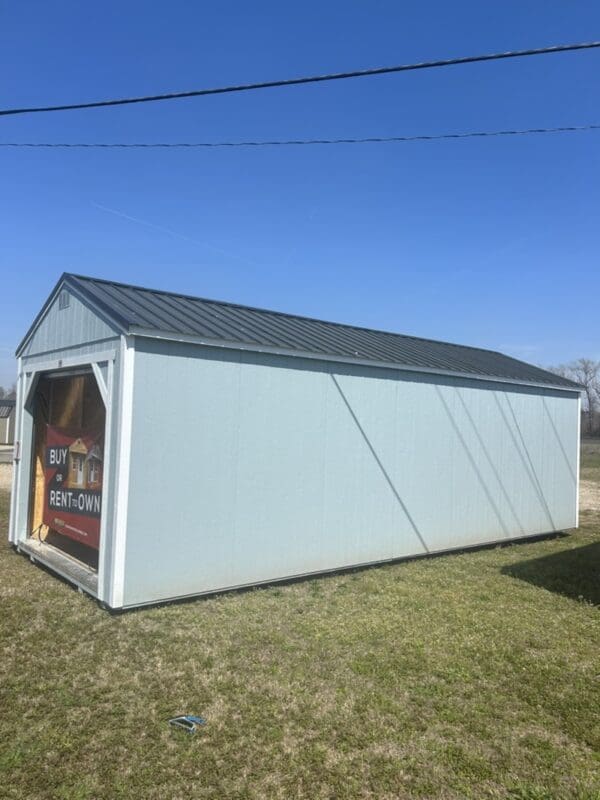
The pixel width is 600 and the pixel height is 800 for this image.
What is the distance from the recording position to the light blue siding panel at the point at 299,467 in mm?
5645

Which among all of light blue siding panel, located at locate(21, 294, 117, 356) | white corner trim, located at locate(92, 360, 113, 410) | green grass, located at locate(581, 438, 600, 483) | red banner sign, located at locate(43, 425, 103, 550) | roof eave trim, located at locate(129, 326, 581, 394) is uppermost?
light blue siding panel, located at locate(21, 294, 117, 356)

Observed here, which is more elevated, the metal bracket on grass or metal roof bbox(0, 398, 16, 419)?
metal roof bbox(0, 398, 16, 419)

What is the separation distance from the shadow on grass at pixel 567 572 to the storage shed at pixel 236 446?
3.42 feet

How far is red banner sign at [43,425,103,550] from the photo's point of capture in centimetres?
675

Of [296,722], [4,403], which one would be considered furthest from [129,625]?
[4,403]

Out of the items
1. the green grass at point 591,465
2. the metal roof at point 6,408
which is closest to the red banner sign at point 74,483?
the green grass at point 591,465

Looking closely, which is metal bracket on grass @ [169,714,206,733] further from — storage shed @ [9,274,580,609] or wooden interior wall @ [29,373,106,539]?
wooden interior wall @ [29,373,106,539]

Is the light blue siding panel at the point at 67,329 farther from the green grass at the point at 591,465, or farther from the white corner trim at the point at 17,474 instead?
the green grass at the point at 591,465

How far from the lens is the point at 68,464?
7492mm

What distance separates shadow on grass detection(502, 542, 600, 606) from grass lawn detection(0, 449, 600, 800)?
20 centimetres

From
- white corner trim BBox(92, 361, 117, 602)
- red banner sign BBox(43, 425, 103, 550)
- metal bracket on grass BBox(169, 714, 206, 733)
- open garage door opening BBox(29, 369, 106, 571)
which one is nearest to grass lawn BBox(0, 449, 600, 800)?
metal bracket on grass BBox(169, 714, 206, 733)

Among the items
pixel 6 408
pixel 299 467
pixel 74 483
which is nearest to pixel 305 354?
pixel 299 467

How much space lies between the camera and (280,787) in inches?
114

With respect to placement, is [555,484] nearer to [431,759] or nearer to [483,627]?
[483,627]
